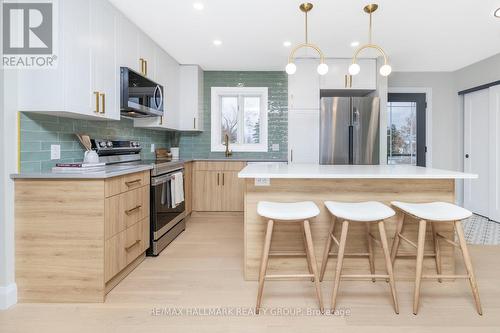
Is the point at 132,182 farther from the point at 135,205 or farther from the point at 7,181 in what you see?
the point at 7,181

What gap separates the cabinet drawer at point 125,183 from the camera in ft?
7.02

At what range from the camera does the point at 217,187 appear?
4641mm

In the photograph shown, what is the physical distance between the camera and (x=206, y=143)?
5.11m

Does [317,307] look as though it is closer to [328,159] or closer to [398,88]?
[328,159]

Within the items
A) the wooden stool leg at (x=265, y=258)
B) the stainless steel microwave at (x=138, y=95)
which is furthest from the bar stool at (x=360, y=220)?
the stainless steel microwave at (x=138, y=95)

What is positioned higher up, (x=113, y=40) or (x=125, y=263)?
(x=113, y=40)

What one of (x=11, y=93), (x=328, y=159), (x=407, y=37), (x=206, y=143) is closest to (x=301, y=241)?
(x=328, y=159)

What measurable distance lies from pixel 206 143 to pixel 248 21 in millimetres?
2415

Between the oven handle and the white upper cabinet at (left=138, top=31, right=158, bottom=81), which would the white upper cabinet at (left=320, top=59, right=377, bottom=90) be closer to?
the white upper cabinet at (left=138, top=31, right=158, bottom=81)

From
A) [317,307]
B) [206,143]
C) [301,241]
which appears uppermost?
[206,143]

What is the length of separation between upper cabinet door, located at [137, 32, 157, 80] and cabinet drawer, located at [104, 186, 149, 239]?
1427 millimetres

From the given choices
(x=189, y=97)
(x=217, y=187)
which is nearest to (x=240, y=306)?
(x=217, y=187)

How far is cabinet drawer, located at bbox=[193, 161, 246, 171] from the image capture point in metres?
4.61

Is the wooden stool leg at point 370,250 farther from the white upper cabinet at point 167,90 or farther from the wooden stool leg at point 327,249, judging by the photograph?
the white upper cabinet at point 167,90
